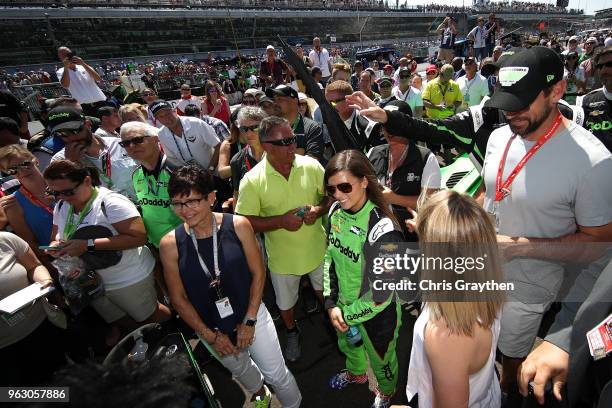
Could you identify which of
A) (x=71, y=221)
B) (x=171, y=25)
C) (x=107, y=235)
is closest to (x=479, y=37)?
(x=107, y=235)

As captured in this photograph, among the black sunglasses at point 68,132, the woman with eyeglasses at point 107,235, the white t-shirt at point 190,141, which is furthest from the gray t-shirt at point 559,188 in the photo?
the black sunglasses at point 68,132

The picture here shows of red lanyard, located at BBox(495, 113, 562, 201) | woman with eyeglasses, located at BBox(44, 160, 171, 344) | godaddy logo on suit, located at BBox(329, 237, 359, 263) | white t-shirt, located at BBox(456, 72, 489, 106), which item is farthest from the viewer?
white t-shirt, located at BBox(456, 72, 489, 106)

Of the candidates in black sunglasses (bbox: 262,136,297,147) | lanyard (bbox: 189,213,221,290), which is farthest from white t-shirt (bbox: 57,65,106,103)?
lanyard (bbox: 189,213,221,290)

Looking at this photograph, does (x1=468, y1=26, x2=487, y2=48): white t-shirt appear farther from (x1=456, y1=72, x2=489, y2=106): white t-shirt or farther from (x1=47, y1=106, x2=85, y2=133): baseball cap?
(x1=47, y1=106, x2=85, y2=133): baseball cap

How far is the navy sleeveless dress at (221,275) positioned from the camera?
2289mm

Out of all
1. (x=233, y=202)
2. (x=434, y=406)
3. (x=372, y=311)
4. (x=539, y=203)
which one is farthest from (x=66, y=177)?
(x=539, y=203)

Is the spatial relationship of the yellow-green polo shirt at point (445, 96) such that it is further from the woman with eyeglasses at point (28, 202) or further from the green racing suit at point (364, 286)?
the woman with eyeglasses at point (28, 202)

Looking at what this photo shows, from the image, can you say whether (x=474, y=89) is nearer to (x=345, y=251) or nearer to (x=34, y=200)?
(x=345, y=251)

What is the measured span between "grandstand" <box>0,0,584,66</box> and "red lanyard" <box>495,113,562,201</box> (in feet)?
81.7

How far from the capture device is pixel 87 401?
1.21 meters

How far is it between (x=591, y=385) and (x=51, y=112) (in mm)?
5120

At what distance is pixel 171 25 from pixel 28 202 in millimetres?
54659

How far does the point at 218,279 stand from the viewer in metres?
2.33

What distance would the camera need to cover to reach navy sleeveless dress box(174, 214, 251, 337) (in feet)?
7.51
